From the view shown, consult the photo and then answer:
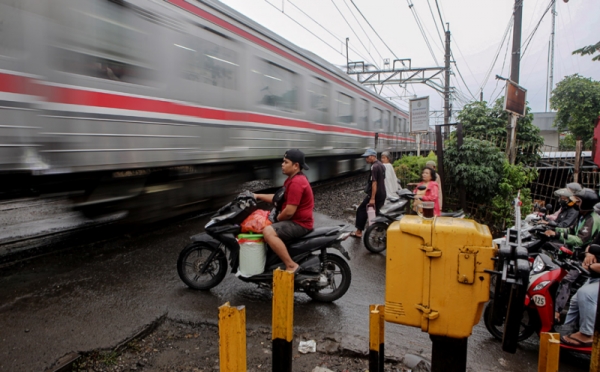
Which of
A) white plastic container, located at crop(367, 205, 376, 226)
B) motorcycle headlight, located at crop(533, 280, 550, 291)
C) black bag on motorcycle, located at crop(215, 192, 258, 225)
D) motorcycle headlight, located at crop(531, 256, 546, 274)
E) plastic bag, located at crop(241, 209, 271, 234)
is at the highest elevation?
black bag on motorcycle, located at crop(215, 192, 258, 225)

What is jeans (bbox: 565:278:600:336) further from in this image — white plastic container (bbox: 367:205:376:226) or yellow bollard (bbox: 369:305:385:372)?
white plastic container (bbox: 367:205:376:226)

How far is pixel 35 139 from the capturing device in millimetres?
3852

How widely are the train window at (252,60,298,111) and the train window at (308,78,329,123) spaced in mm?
907

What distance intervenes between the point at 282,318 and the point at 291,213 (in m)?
1.67

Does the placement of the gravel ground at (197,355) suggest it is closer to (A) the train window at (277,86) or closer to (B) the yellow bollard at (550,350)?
(B) the yellow bollard at (550,350)

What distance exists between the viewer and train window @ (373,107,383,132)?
52.8 feet

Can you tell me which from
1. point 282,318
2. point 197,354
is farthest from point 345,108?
point 282,318

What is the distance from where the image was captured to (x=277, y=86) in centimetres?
829

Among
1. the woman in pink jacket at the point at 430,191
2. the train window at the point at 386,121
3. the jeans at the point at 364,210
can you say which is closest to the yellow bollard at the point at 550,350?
the woman in pink jacket at the point at 430,191

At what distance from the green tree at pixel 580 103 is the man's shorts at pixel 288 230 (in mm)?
23042

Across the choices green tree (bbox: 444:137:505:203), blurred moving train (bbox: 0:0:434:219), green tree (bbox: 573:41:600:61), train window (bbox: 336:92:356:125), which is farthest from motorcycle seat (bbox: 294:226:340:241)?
green tree (bbox: 573:41:600:61)

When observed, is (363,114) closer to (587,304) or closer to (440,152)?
(440,152)

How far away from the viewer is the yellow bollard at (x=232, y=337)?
76.8 inches

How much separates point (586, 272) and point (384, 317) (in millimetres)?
2364
